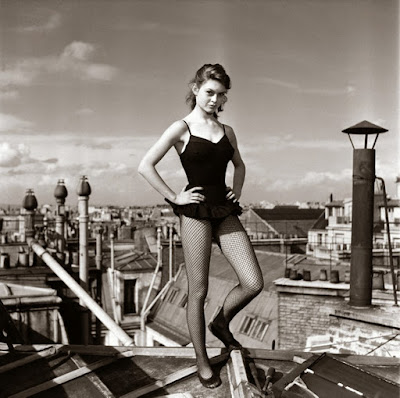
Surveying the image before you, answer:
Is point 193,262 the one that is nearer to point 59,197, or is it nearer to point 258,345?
point 258,345

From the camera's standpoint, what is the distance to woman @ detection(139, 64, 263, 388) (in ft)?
11.5

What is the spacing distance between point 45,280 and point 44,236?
5912mm

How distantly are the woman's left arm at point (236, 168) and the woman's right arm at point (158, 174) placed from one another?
0.39 metres

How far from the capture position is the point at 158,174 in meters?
3.48

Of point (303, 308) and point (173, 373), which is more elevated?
point (173, 373)

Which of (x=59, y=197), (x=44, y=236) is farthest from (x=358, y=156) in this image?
(x=44, y=236)

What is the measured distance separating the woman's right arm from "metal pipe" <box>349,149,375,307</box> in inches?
193

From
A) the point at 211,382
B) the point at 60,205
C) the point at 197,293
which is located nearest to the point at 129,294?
the point at 60,205

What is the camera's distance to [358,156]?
7781mm

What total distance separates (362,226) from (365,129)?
1.52 metres

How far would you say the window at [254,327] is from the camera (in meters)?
16.0

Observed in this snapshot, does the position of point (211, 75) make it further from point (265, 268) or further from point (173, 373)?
point (265, 268)

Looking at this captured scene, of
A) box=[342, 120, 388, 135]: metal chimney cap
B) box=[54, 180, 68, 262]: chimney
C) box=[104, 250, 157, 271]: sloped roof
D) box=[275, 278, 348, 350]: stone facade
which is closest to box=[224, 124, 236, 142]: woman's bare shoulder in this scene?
box=[342, 120, 388, 135]: metal chimney cap

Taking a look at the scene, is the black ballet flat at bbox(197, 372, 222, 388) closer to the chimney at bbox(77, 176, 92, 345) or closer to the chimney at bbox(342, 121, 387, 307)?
the chimney at bbox(342, 121, 387, 307)
